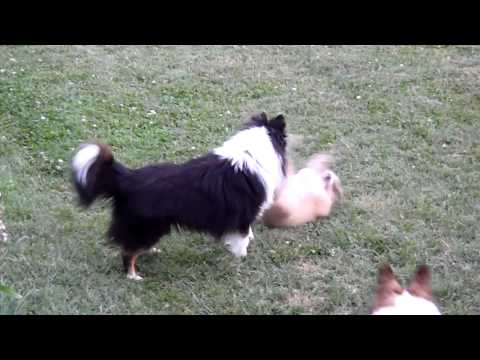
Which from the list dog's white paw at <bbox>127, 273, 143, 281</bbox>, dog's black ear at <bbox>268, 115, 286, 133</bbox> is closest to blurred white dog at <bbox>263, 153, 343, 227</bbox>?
dog's black ear at <bbox>268, 115, 286, 133</bbox>

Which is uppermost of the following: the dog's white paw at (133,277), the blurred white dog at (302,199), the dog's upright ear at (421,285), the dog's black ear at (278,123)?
the dog's black ear at (278,123)

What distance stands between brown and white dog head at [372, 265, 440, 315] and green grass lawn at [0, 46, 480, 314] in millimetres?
739

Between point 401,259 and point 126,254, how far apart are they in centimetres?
218

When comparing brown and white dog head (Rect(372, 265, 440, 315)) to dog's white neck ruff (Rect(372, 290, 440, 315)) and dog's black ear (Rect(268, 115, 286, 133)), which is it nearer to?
dog's white neck ruff (Rect(372, 290, 440, 315))

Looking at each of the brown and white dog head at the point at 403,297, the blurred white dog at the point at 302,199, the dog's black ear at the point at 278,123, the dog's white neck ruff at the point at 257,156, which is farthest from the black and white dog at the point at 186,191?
the brown and white dog head at the point at 403,297

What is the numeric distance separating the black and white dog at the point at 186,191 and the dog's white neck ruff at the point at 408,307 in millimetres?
1558

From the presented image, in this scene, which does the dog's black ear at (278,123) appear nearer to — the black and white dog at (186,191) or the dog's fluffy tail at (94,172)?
the black and white dog at (186,191)

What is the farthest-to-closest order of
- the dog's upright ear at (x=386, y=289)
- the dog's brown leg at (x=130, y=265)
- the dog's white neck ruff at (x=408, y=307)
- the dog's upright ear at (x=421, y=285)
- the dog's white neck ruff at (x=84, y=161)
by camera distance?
the dog's brown leg at (x=130, y=265) < the dog's white neck ruff at (x=84, y=161) < the dog's upright ear at (x=421, y=285) < the dog's upright ear at (x=386, y=289) < the dog's white neck ruff at (x=408, y=307)

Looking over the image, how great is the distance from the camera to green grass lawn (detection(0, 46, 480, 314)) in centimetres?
408

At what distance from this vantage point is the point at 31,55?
341 inches

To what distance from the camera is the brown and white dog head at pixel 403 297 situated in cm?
292

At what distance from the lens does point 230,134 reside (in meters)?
6.31

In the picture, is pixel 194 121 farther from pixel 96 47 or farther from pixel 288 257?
pixel 96 47

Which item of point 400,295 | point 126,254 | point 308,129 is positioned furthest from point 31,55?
point 400,295
